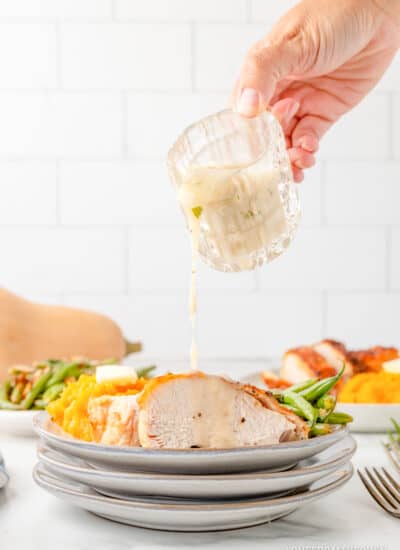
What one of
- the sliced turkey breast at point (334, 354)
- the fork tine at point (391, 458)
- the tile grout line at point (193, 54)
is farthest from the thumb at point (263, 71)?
the tile grout line at point (193, 54)

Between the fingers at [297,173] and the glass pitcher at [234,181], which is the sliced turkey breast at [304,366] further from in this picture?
the glass pitcher at [234,181]

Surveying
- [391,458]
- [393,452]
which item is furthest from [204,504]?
[393,452]

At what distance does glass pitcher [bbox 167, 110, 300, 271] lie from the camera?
3.51ft

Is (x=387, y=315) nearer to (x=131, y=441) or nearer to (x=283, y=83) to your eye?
(x=283, y=83)

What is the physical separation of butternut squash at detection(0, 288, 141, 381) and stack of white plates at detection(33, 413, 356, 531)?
1124 mm

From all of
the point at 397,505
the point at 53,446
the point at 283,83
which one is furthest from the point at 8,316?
the point at 397,505

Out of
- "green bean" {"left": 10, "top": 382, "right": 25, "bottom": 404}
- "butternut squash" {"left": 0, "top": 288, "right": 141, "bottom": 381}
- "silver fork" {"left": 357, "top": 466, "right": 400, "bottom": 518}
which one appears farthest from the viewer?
"butternut squash" {"left": 0, "top": 288, "right": 141, "bottom": 381}

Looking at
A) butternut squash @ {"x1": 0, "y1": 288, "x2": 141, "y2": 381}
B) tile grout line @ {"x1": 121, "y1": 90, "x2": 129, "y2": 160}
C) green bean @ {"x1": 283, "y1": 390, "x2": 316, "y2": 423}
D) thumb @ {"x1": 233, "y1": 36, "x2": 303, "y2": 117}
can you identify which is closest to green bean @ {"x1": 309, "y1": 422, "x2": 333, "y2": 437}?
green bean @ {"x1": 283, "y1": 390, "x2": 316, "y2": 423}

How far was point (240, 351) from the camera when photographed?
2.75 m

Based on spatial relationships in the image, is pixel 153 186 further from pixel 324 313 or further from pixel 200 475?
pixel 200 475

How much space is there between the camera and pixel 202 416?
33.1 inches

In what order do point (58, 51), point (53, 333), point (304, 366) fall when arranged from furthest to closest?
1. point (58, 51)
2. point (53, 333)
3. point (304, 366)

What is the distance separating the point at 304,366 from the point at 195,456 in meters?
0.85

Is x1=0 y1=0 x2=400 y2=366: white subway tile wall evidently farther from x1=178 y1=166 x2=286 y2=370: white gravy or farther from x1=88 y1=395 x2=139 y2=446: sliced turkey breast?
x1=88 y1=395 x2=139 y2=446: sliced turkey breast
